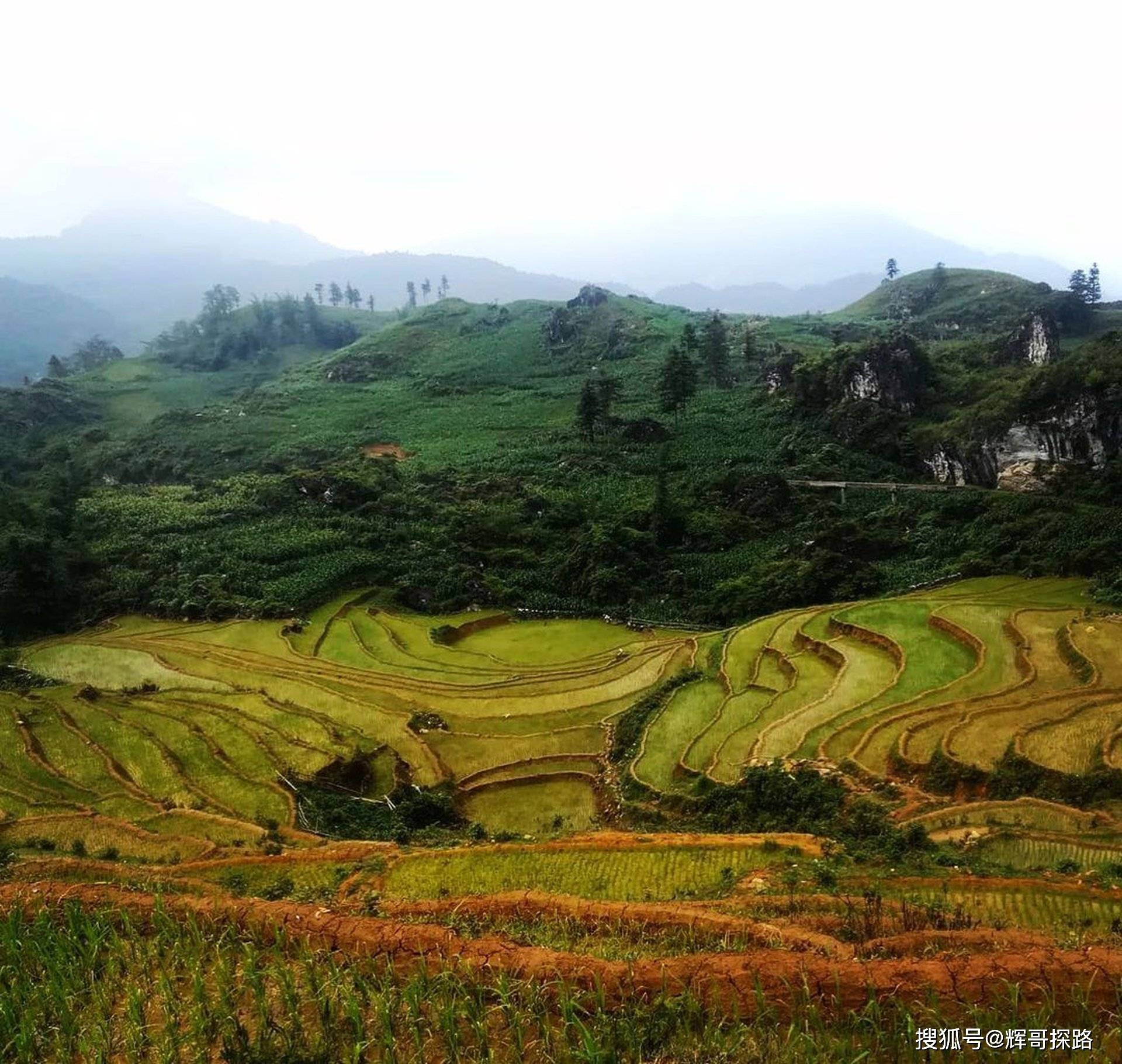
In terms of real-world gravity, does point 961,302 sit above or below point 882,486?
above

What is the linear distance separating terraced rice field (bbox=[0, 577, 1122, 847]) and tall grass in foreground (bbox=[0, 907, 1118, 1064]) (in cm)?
984

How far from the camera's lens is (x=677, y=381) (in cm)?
7019

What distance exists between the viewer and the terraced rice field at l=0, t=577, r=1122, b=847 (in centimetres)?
2164

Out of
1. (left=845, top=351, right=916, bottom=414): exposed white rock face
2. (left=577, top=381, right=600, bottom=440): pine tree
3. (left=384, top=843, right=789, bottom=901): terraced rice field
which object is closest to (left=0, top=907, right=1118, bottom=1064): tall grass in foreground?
(left=384, top=843, right=789, bottom=901): terraced rice field

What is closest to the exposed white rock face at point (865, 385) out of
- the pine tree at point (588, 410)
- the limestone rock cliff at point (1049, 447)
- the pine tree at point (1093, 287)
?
the limestone rock cliff at point (1049, 447)

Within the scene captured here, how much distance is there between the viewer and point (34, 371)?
649 ft

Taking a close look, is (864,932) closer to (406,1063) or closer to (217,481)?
(406,1063)

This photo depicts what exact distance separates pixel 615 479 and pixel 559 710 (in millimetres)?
33904

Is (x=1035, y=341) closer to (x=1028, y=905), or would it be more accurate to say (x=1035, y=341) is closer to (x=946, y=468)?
(x=946, y=468)

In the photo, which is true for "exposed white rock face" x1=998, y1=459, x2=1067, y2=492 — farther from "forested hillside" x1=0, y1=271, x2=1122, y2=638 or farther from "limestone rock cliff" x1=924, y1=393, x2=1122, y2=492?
"forested hillside" x1=0, y1=271, x2=1122, y2=638

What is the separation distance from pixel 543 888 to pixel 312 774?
10958mm

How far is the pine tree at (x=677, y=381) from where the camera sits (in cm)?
6994

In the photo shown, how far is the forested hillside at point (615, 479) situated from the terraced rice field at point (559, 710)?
6.88m

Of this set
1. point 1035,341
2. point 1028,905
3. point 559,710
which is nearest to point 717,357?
point 1035,341
